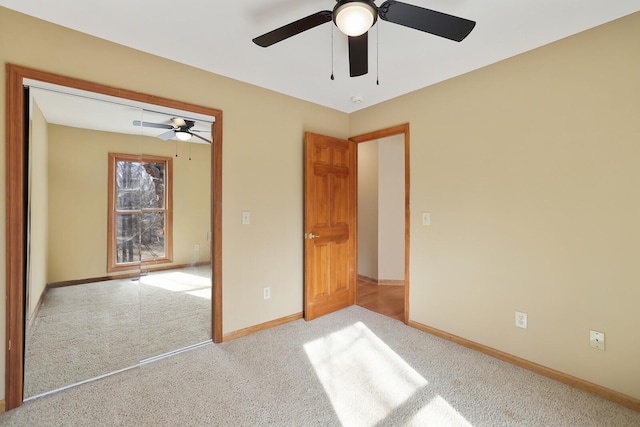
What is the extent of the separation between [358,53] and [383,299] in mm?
3156

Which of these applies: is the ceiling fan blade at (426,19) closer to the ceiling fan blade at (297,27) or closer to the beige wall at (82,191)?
the ceiling fan blade at (297,27)

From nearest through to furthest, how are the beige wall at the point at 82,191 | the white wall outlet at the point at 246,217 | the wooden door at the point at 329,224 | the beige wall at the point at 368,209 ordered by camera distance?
the beige wall at the point at 82,191 → the white wall outlet at the point at 246,217 → the wooden door at the point at 329,224 → the beige wall at the point at 368,209

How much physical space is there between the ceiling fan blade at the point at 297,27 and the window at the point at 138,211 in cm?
149

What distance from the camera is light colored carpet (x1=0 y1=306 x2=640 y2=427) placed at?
5.71 feet

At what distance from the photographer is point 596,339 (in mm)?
1980

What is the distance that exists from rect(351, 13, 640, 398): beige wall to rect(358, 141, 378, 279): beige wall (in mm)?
1806

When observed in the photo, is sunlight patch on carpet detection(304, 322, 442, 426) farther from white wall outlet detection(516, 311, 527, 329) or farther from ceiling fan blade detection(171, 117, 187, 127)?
ceiling fan blade detection(171, 117, 187, 127)

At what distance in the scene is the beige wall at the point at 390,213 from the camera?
185 inches

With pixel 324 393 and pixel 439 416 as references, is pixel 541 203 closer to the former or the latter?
pixel 439 416

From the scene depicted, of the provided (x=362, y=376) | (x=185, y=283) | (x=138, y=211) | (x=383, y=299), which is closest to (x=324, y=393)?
(x=362, y=376)

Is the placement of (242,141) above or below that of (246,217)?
above

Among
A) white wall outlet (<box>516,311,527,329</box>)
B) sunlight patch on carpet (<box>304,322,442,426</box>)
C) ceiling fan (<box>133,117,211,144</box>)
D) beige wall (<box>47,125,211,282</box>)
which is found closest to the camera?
sunlight patch on carpet (<box>304,322,442,426</box>)

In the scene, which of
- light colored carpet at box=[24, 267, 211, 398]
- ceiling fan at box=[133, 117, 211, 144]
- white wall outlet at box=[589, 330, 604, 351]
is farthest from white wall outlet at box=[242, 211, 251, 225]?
white wall outlet at box=[589, 330, 604, 351]

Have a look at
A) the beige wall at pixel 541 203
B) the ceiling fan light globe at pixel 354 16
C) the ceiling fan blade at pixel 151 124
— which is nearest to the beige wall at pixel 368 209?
the beige wall at pixel 541 203
